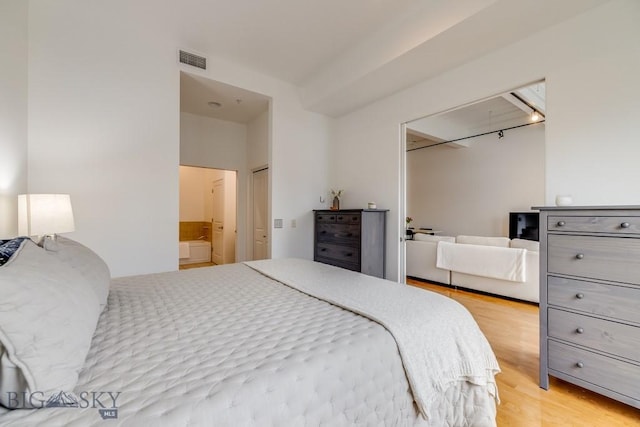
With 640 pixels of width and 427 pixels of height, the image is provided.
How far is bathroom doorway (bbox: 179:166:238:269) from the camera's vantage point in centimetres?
590

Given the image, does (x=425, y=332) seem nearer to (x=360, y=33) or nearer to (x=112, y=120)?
(x=360, y=33)

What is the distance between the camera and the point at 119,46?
2.69 metres

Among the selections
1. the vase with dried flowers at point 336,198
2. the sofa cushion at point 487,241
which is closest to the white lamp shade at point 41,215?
the vase with dried flowers at point 336,198

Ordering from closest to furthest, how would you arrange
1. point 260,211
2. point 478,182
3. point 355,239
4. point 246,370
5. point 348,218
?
1. point 246,370
2. point 355,239
3. point 348,218
4. point 260,211
5. point 478,182

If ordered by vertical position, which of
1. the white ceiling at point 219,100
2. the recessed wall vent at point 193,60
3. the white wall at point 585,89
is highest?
the recessed wall vent at point 193,60

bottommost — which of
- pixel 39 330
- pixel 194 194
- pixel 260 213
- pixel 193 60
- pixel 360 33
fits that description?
pixel 39 330

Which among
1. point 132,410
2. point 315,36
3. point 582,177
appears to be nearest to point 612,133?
point 582,177

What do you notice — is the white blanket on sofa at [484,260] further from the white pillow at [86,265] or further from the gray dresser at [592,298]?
the white pillow at [86,265]

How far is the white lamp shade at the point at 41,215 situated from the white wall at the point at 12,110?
11 cm

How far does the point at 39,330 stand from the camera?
64 cm

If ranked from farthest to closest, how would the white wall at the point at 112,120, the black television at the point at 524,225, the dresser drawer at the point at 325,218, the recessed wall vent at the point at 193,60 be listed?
the black television at the point at 524,225 < the dresser drawer at the point at 325,218 < the recessed wall vent at the point at 193,60 < the white wall at the point at 112,120

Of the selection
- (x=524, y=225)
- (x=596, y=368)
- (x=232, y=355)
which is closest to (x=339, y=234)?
(x=596, y=368)

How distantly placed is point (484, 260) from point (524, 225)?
222cm

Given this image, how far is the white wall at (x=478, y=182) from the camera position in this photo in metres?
5.48
